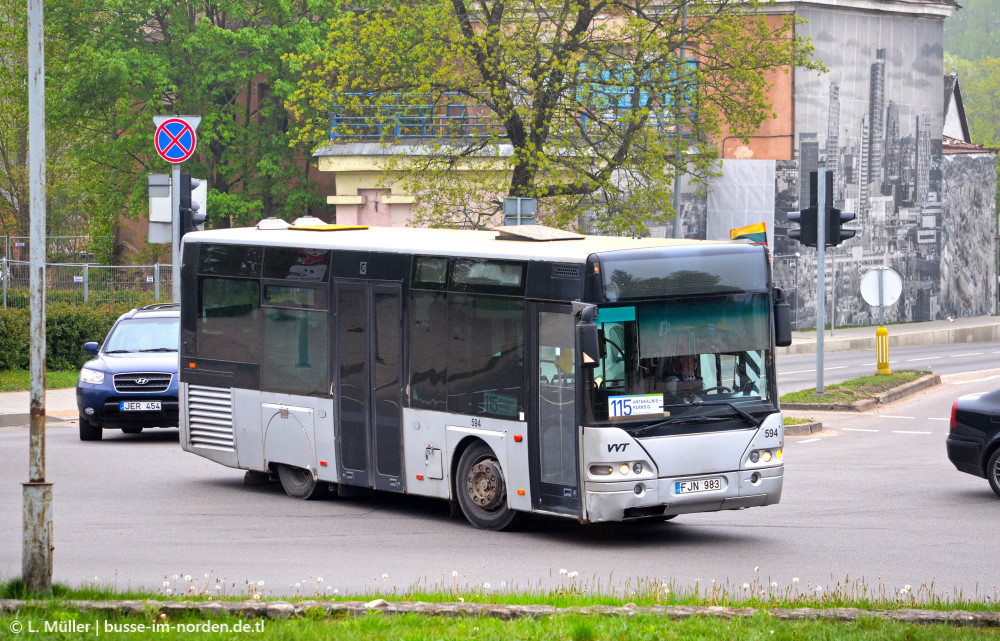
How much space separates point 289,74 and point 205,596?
37.8 m

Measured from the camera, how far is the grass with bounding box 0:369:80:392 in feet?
85.0

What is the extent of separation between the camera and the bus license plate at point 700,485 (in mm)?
11188

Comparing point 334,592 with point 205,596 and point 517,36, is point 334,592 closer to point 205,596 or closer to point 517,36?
point 205,596

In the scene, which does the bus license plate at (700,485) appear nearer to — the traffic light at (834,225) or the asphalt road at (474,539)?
the asphalt road at (474,539)

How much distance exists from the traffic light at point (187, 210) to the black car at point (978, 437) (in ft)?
42.3

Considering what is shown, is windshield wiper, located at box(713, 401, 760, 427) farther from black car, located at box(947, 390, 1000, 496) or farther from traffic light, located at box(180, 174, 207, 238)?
traffic light, located at box(180, 174, 207, 238)

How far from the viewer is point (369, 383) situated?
42.8ft

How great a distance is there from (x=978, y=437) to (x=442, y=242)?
599 centimetres

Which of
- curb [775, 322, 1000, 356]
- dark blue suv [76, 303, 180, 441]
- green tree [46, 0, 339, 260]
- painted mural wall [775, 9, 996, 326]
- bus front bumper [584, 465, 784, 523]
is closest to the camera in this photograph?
bus front bumper [584, 465, 784, 523]

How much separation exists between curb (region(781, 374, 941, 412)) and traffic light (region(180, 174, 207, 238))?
10.4 m

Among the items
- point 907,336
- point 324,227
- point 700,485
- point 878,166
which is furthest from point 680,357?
point 878,166

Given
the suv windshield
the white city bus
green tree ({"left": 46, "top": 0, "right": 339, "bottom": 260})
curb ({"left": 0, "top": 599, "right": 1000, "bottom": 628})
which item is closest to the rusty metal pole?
curb ({"left": 0, "top": 599, "right": 1000, "bottom": 628})

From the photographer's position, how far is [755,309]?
11766 mm

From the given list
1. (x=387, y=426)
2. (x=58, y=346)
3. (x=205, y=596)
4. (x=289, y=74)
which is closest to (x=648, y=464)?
(x=387, y=426)
